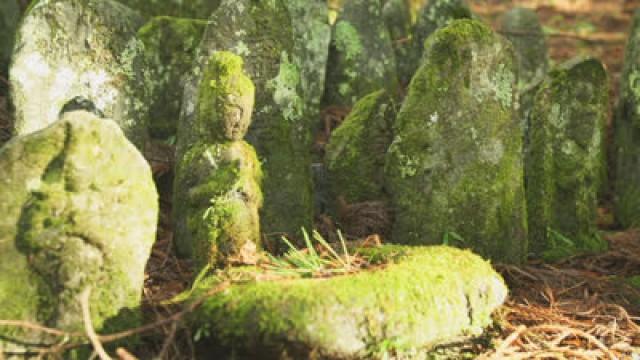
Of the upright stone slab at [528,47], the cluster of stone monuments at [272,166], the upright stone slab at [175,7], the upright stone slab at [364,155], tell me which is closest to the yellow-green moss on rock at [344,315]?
the cluster of stone monuments at [272,166]

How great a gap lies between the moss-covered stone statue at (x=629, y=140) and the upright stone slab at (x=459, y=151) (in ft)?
6.10

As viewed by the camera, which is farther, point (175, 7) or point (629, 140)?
point (175, 7)

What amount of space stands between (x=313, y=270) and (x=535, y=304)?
5.07 ft

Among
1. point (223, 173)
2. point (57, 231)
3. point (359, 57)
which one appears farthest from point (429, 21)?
point (57, 231)

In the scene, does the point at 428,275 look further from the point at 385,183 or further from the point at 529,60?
the point at 529,60

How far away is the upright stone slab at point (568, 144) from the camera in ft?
19.3

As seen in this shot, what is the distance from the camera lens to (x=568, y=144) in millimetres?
5918

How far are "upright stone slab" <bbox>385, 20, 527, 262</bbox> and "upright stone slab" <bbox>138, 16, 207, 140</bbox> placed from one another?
2.13 metres

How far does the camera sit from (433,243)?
16.9 feet

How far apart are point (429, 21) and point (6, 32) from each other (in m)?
4.01

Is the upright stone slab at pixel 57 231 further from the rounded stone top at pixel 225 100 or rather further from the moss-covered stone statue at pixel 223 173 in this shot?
the rounded stone top at pixel 225 100

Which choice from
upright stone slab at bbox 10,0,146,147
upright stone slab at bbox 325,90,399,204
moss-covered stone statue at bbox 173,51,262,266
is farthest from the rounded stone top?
upright stone slab at bbox 325,90,399,204

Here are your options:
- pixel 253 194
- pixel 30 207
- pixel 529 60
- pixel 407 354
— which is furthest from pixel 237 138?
pixel 529 60

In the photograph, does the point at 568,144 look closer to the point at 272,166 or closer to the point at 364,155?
the point at 364,155
